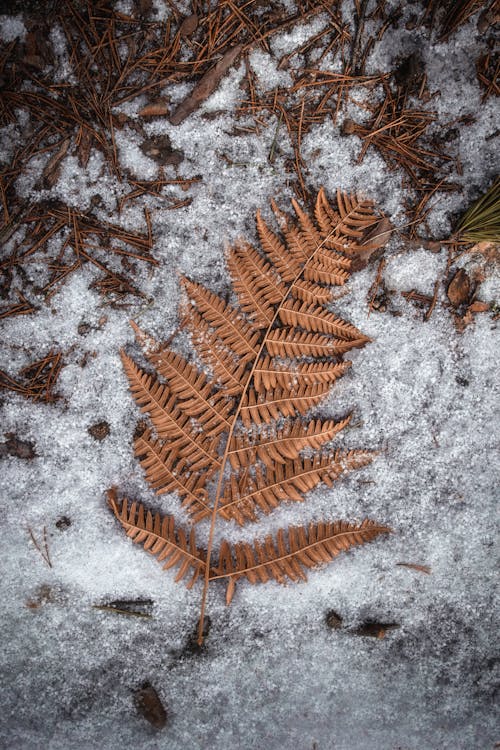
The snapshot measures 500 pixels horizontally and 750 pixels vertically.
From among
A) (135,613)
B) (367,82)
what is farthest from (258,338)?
(135,613)

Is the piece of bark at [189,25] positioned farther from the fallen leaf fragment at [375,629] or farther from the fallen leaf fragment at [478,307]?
the fallen leaf fragment at [375,629]

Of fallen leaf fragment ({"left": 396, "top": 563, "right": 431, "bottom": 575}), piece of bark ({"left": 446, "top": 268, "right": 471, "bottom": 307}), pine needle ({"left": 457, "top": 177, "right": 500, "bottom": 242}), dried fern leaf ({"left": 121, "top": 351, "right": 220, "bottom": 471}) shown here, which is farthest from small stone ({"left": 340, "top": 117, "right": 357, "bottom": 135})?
fallen leaf fragment ({"left": 396, "top": 563, "right": 431, "bottom": 575})

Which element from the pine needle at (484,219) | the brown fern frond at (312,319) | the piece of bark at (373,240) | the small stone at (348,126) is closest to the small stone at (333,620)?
the brown fern frond at (312,319)

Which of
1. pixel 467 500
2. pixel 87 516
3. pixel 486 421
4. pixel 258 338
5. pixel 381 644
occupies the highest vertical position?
pixel 258 338

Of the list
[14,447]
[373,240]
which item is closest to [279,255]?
[373,240]

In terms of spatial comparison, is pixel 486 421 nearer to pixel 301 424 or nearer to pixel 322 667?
pixel 301 424

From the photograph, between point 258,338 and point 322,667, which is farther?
point 322,667
